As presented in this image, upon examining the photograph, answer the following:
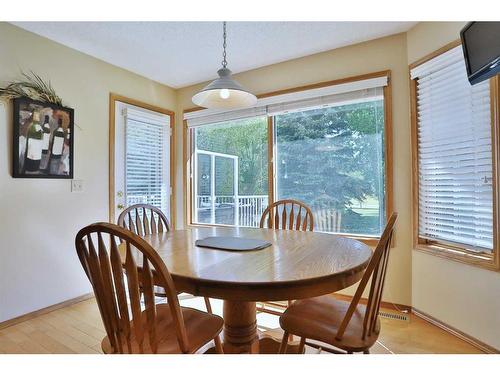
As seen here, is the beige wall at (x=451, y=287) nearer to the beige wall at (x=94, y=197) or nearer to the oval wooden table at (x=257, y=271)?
the beige wall at (x=94, y=197)

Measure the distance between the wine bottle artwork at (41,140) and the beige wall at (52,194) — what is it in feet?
0.21

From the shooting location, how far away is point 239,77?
3234mm

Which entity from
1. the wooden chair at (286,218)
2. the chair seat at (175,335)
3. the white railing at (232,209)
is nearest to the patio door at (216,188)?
the white railing at (232,209)

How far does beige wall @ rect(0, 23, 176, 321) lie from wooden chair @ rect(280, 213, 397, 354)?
2.16 meters

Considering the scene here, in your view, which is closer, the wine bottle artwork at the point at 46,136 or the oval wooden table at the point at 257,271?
the oval wooden table at the point at 257,271

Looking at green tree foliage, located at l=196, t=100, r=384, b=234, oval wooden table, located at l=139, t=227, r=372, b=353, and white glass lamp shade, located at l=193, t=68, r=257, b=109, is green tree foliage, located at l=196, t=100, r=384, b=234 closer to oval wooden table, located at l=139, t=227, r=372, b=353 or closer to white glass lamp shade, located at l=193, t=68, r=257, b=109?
oval wooden table, located at l=139, t=227, r=372, b=353

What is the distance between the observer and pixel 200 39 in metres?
2.46

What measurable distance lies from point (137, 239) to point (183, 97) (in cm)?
306

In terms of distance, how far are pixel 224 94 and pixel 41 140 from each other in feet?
5.41

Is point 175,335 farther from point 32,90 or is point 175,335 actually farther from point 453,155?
point 32,90

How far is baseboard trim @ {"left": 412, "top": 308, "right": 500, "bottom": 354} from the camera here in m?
1.78

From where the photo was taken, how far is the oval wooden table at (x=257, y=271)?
99 centimetres

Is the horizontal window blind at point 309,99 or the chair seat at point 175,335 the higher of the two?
the horizontal window blind at point 309,99
